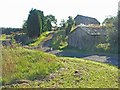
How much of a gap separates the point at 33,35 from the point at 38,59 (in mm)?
38201

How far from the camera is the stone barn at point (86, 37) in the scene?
3494 centimetres

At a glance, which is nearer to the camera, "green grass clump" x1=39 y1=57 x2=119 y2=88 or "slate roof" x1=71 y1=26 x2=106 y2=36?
"green grass clump" x1=39 y1=57 x2=119 y2=88

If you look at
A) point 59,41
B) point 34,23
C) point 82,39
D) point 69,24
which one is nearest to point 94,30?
point 82,39

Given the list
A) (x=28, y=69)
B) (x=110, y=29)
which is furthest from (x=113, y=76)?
(x=110, y=29)

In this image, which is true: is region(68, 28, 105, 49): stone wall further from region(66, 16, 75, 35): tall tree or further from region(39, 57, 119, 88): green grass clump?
region(39, 57, 119, 88): green grass clump

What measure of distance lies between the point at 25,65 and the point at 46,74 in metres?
1.26

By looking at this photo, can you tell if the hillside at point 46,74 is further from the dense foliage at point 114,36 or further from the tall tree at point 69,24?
the tall tree at point 69,24

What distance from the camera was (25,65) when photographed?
1086cm

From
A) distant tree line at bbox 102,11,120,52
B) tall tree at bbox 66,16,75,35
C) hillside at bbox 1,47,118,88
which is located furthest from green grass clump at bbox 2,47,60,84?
tall tree at bbox 66,16,75,35

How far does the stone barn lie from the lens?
3494cm

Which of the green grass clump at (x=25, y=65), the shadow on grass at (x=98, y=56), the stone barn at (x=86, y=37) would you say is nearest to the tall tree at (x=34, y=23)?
the stone barn at (x=86, y=37)

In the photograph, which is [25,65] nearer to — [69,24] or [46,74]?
[46,74]

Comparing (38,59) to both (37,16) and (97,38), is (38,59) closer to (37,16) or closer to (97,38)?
(97,38)

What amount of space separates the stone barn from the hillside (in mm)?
23123
